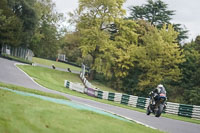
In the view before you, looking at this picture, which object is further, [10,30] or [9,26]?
[10,30]

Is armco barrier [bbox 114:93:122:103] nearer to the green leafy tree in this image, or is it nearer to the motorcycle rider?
the motorcycle rider

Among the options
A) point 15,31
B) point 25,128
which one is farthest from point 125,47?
point 25,128

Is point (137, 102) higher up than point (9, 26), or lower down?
lower down

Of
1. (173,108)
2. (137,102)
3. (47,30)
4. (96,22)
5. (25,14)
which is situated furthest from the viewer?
(47,30)

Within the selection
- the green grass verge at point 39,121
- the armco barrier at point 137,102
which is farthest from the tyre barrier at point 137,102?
the green grass verge at point 39,121

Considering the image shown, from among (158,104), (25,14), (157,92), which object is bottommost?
(158,104)

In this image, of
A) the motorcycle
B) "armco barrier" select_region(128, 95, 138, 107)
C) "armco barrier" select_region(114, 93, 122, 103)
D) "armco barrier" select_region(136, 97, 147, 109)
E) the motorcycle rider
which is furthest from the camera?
"armco barrier" select_region(114, 93, 122, 103)

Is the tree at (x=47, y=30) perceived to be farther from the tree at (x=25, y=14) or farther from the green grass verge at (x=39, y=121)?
the green grass verge at (x=39, y=121)

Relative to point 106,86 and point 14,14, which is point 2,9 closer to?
point 14,14

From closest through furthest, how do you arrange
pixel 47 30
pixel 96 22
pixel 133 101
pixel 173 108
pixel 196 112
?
pixel 196 112 < pixel 173 108 < pixel 133 101 < pixel 96 22 < pixel 47 30

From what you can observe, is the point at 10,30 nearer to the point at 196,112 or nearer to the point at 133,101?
the point at 133,101

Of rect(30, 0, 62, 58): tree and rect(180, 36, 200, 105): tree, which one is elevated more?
rect(30, 0, 62, 58): tree

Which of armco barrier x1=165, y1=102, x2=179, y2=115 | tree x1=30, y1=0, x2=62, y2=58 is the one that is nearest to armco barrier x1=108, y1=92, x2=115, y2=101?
armco barrier x1=165, y1=102, x2=179, y2=115

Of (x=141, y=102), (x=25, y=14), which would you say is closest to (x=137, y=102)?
(x=141, y=102)
